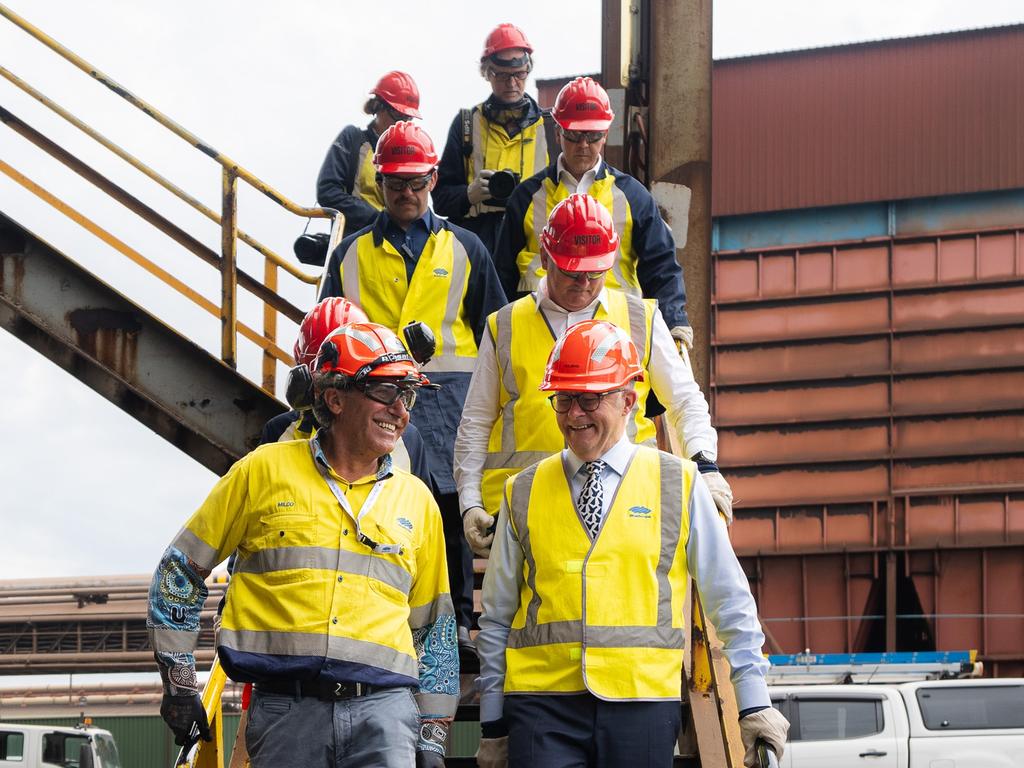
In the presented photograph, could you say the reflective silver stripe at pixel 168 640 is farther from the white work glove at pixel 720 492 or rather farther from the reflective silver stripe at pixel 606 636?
the white work glove at pixel 720 492

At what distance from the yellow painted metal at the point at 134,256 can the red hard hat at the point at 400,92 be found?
6.67 ft

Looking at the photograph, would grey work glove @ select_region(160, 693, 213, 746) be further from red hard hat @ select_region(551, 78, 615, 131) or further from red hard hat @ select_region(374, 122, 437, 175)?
red hard hat @ select_region(551, 78, 615, 131)

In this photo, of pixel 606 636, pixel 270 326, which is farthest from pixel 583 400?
pixel 270 326

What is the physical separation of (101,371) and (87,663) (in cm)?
1119

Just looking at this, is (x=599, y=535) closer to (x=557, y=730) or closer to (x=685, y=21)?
(x=557, y=730)

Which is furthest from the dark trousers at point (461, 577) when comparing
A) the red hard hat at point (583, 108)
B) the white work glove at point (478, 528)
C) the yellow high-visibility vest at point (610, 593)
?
the red hard hat at point (583, 108)

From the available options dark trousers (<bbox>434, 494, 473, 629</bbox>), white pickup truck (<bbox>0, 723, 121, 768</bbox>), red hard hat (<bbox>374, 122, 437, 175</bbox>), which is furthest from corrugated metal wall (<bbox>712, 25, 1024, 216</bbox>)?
Result: dark trousers (<bbox>434, 494, 473, 629</bbox>)

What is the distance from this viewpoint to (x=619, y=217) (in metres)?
6.29

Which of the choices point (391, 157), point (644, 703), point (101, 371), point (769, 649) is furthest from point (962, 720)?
point (644, 703)

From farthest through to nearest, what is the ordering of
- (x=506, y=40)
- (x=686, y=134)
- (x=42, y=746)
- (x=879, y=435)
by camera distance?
(x=879, y=435)
(x=42, y=746)
(x=686, y=134)
(x=506, y=40)

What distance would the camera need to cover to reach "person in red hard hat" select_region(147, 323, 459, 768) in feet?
12.3

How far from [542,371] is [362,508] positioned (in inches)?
47.4

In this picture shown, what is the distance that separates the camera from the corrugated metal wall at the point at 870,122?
25219 mm

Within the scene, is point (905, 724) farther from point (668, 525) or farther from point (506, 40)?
point (668, 525)
